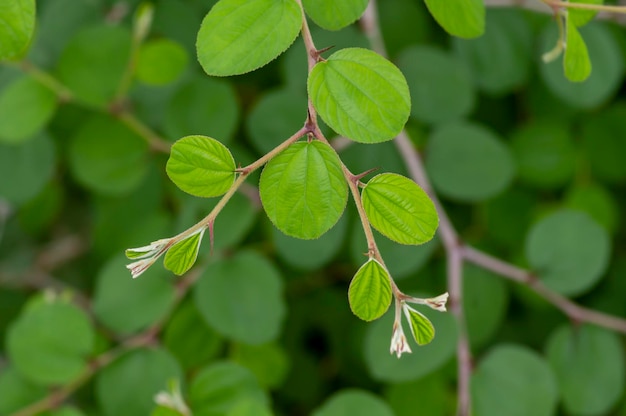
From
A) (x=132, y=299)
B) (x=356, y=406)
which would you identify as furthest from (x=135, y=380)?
(x=356, y=406)

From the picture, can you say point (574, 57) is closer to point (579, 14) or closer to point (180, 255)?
point (579, 14)

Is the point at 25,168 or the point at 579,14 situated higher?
the point at 579,14

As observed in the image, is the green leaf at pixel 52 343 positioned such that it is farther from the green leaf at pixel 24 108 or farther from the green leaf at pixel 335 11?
the green leaf at pixel 335 11

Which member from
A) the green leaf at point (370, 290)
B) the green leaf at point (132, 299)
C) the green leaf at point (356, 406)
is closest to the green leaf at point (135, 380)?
the green leaf at point (132, 299)

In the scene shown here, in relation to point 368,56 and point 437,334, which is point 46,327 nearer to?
point 437,334

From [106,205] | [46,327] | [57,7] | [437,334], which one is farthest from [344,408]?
[57,7]

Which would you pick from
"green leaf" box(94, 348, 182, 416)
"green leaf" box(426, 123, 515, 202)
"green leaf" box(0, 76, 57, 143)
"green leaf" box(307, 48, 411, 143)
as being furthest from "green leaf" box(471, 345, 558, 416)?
"green leaf" box(0, 76, 57, 143)
